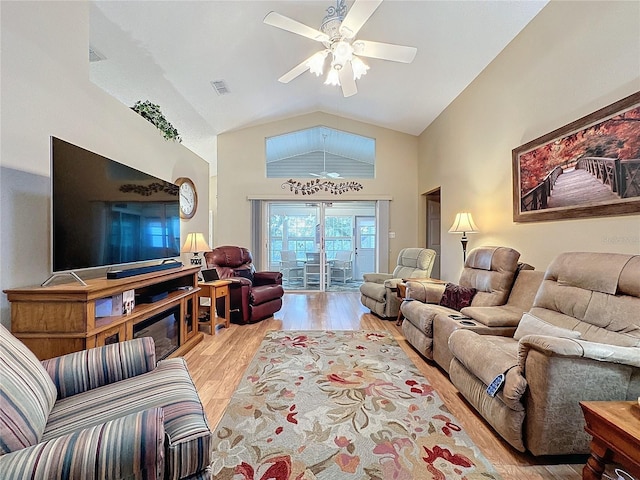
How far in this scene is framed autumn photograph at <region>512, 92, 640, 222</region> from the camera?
80.4 inches

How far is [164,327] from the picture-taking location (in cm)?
289

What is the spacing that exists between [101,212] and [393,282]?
338 centimetres

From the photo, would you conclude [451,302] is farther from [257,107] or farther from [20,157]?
[257,107]

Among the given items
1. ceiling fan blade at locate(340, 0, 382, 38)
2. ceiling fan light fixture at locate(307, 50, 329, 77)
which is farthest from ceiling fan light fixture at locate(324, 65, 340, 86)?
ceiling fan blade at locate(340, 0, 382, 38)

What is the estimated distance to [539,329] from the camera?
1.96 m

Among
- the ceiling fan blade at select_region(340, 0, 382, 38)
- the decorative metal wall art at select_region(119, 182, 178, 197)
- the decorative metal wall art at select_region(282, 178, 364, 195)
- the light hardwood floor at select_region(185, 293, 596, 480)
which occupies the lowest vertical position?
the light hardwood floor at select_region(185, 293, 596, 480)

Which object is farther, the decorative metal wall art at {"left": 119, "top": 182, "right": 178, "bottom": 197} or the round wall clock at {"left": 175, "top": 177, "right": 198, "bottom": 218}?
the round wall clock at {"left": 175, "top": 177, "right": 198, "bottom": 218}

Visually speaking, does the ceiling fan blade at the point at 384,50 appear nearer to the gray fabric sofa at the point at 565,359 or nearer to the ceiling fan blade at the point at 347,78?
the ceiling fan blade at the point at 347,78

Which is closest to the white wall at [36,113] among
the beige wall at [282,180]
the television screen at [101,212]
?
the television screen at [101,212]

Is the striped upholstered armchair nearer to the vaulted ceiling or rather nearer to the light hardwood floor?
the light hardwood floor

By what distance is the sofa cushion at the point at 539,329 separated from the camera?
5.78 feet

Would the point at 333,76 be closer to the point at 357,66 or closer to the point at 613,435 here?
the point at 357,66

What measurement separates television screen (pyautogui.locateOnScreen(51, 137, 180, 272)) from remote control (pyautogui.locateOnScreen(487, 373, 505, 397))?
104 inches

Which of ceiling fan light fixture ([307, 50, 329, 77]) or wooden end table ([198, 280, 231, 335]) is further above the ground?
ceiling fan light fixture ([307, 50, 329, 77])
